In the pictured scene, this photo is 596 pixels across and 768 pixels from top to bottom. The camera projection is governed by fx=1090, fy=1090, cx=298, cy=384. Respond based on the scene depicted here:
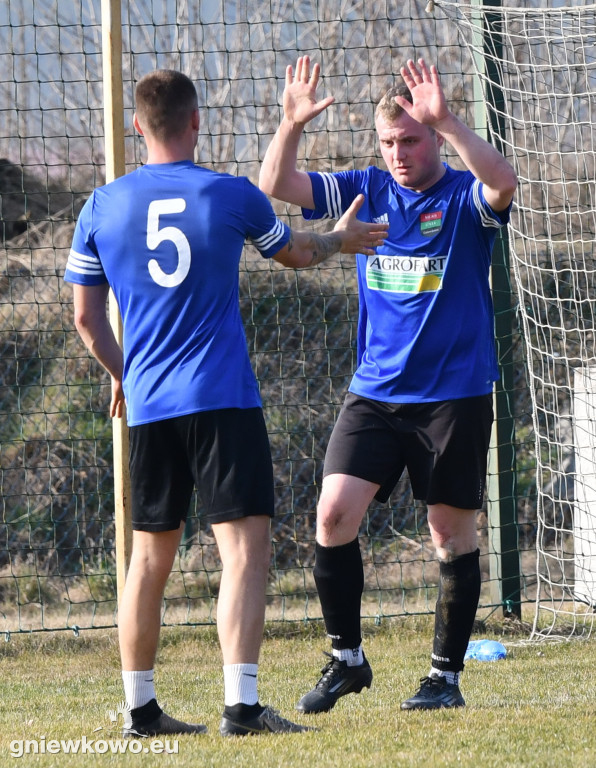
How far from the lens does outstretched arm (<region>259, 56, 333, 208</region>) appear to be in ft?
13.0

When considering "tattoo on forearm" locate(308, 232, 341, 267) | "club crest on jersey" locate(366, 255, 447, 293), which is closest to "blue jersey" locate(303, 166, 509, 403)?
"club crest on jersey" locate(366, 255, 447, 293)

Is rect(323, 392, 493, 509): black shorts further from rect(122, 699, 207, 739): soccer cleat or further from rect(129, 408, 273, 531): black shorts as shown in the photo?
rect(122, 699, 207, 739): soccer cleat

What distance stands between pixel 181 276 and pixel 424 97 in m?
1.16

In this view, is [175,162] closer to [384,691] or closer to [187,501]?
[187,501]

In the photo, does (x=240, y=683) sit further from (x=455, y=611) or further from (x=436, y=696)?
(x=455, y=611)

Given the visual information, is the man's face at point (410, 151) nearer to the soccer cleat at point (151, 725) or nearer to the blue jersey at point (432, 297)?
the blue jersey at point (432, 297)

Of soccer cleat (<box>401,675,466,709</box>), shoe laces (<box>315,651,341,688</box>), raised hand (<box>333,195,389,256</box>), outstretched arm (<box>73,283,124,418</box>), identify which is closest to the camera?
outstretched arm (<box>73,283,124,418</box>)

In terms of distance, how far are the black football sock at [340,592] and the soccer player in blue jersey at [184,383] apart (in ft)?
2.14

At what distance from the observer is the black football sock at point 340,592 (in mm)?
3986

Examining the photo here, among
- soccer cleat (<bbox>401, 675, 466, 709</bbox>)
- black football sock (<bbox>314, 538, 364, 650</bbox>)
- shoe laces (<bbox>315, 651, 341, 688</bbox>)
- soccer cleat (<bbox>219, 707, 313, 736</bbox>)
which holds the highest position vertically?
black football sock (<bbox>314, 538, 364, 650</bbox>)

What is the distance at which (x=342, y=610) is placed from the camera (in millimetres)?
3982

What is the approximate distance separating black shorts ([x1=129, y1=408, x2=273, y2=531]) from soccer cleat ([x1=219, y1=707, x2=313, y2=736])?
0.61 metres

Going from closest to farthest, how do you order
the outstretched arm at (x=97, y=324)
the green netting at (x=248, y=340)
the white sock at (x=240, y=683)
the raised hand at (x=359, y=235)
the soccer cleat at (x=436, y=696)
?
the white sock at (x=240, y=683) < the outstretched arm at (x=97, y=324) < the raised hand at (x=359, y=235) < the soccer cleat at (x=436, y=696) < the green netting at (x=248, y=340)

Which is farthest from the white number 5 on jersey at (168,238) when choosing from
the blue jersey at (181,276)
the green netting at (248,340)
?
the green netting at (248,340)
